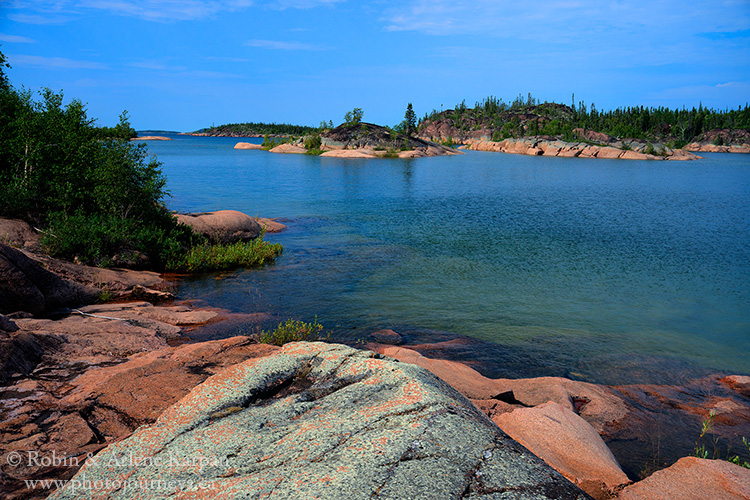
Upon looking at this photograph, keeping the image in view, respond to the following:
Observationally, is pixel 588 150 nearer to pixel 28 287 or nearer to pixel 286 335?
pixel 286 335

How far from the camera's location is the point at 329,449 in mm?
3934

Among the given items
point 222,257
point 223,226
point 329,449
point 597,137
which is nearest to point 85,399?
point 329,449

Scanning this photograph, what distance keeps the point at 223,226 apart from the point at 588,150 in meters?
123

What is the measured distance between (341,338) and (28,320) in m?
7.38

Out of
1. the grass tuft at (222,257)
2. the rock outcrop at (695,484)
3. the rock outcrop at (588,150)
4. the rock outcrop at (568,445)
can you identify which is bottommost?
the rock outcrop at (695,484)

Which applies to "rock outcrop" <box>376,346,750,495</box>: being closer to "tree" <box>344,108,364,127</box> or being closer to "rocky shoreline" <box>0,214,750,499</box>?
"rocky shoreline" <box>0,214,750,499</box>

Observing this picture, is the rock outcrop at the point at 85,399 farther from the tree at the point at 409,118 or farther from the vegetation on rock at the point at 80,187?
the tree at the point at 409,118

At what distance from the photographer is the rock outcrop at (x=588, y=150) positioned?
11631 centimetres

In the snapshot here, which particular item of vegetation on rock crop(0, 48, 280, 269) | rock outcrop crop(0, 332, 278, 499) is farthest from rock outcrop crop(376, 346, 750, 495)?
vegetation on rock crop(0, 48, 280, 269)

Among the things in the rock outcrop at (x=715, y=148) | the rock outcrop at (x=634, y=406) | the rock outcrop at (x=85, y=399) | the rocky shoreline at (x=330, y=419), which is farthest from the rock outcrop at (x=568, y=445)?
the rock outcrop at (x=715, y=148)

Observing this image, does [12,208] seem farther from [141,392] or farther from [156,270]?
[141,392]

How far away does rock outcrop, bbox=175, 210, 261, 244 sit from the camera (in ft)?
72.5

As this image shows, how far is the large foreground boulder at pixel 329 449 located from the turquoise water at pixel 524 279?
7077 millimetres

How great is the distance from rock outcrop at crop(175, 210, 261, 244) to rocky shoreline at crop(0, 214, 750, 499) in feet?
37.4
